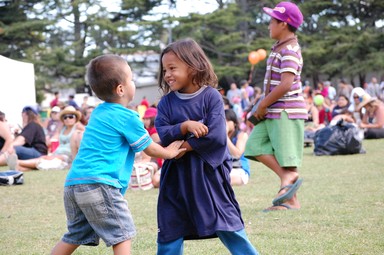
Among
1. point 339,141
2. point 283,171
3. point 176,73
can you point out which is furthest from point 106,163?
point 339,141

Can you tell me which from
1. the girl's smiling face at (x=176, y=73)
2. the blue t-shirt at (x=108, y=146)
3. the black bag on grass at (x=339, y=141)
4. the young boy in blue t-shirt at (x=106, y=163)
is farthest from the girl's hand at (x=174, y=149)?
the black bag on grass at (x=339, y=141)

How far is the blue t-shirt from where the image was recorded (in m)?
3.66

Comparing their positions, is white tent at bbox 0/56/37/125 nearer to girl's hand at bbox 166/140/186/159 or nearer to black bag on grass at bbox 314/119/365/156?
black bag on grass at bbox 314/119/365/156

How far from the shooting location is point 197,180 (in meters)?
3.68

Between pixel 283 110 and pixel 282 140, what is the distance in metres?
0.25

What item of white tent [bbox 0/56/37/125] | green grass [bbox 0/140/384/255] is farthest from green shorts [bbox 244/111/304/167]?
white tent [bbox 0/56/37/125]

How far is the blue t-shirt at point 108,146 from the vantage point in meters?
3.66

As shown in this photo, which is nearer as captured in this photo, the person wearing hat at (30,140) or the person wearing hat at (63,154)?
the person wearing hat at (63,154)

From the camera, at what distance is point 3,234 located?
18.4 ft

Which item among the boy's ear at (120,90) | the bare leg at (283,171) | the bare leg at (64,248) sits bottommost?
the bare leg at (283,171)

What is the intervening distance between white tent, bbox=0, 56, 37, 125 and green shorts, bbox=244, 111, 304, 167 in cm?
1177

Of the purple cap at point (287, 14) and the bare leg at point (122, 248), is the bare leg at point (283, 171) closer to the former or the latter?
the purple cap at point (287, 14)

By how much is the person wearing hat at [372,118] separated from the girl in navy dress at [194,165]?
1273cm

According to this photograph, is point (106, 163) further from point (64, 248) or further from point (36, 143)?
point (36, 143)
